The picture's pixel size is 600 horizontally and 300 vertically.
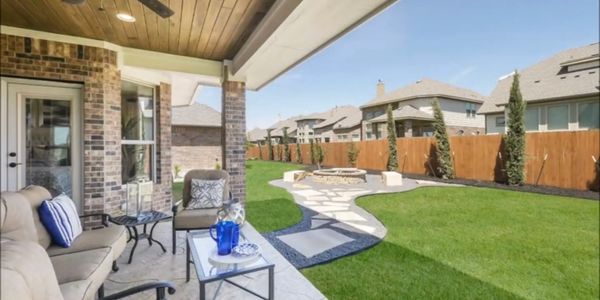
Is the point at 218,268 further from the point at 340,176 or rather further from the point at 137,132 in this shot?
the point at 340,176

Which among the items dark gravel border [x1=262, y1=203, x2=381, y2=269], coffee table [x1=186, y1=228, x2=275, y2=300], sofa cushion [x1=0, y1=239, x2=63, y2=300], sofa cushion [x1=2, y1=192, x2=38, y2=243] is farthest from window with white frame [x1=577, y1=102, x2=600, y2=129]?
sofa cushion [x1=2, y1=192, x2=38, y2=243]

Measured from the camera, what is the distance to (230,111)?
432cm

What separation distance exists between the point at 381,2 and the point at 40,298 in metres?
2.64

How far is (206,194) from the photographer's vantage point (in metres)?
3.48

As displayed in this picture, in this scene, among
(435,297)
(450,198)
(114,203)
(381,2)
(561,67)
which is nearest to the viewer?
(435,297)

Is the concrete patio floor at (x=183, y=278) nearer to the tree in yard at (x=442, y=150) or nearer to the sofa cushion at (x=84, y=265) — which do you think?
the sofa cushion at (x=84, y=265)

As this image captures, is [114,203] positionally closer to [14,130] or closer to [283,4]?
[14,130]

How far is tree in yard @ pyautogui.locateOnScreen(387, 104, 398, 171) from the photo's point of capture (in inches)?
186

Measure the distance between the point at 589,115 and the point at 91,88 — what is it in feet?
16.3

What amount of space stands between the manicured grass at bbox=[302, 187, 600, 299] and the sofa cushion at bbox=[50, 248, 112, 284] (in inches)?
60.6

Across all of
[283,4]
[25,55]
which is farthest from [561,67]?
[25,55]

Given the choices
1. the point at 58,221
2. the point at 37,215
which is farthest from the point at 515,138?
the point at 37,215

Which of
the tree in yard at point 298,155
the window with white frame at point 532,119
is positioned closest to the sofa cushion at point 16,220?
the window with white frame at point 532,119

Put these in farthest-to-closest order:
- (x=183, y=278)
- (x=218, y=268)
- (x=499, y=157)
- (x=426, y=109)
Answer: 1. (x=426, y=109)
2. (x=499, y=157)
3. (x=183, y=278)
4. (x=218, y=268)
